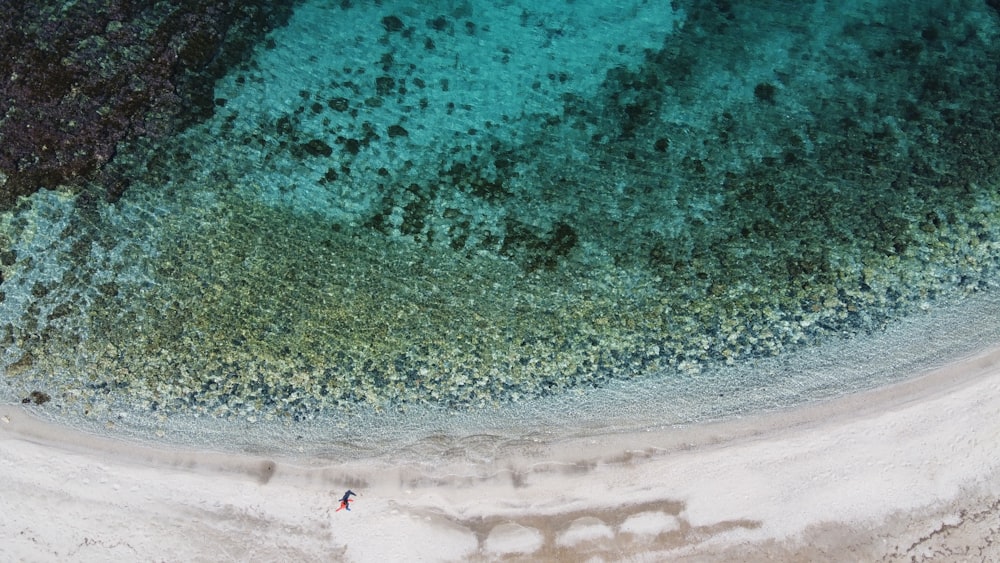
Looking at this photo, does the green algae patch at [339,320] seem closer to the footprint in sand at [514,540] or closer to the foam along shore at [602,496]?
the foam along shore at [602,496]

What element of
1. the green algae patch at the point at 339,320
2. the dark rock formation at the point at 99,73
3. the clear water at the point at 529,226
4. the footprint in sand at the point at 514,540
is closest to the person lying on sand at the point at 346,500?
the clear water at the point at 529,226

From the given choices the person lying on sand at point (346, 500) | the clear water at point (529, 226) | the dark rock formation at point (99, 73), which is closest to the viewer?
the person lying on sand at point (346, 500)

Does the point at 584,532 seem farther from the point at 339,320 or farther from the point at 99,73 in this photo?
the point at 99,73

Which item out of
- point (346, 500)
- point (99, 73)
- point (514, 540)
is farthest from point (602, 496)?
point (99, 73)

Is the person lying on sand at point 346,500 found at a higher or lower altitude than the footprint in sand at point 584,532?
higher

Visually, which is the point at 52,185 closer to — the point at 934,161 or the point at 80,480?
the point at 80,480

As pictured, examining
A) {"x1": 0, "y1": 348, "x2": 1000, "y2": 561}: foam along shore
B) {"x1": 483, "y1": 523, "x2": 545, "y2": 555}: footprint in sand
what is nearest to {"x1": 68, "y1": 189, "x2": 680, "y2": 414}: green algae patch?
{"x1": 0, "y1": 348, "x2": 1000, "y2": 561}: foam along shore
